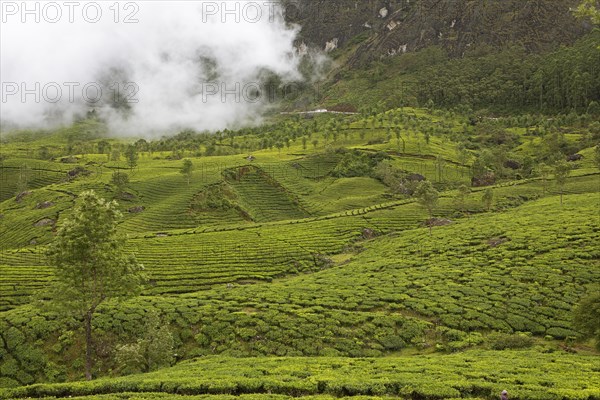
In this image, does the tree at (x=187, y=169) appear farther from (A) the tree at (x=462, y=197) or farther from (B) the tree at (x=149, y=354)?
(B) the tree at (x=149, y=354)

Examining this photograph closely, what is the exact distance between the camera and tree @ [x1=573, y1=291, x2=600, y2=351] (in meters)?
34.2

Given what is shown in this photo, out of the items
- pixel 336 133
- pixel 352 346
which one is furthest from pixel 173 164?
pixel 352 346

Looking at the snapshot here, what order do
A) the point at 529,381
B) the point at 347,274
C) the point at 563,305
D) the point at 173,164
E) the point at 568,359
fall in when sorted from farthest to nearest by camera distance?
the point at 173,164
the point at 347,274
the point at 563,305
the point at 568,359
the point at 529,381

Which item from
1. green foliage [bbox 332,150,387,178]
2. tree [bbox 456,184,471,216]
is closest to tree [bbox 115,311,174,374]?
tree [bbox 456,184,471,216]

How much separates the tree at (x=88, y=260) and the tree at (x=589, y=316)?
37679mm

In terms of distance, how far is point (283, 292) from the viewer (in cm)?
5166

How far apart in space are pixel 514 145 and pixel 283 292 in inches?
6338

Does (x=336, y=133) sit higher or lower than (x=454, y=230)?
higher

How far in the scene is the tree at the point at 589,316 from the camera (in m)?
34.2

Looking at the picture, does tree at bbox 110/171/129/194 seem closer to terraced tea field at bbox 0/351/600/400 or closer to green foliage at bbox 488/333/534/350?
terraced tea field at bbox 0/351/600/400

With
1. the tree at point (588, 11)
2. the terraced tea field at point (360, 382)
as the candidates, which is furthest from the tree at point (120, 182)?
the tree at point (588, 11)

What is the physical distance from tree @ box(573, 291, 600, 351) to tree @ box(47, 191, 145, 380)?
37679mm

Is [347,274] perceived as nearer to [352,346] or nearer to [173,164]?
[352,346]

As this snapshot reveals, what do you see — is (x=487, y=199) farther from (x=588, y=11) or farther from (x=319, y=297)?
(x=588, y=11)
